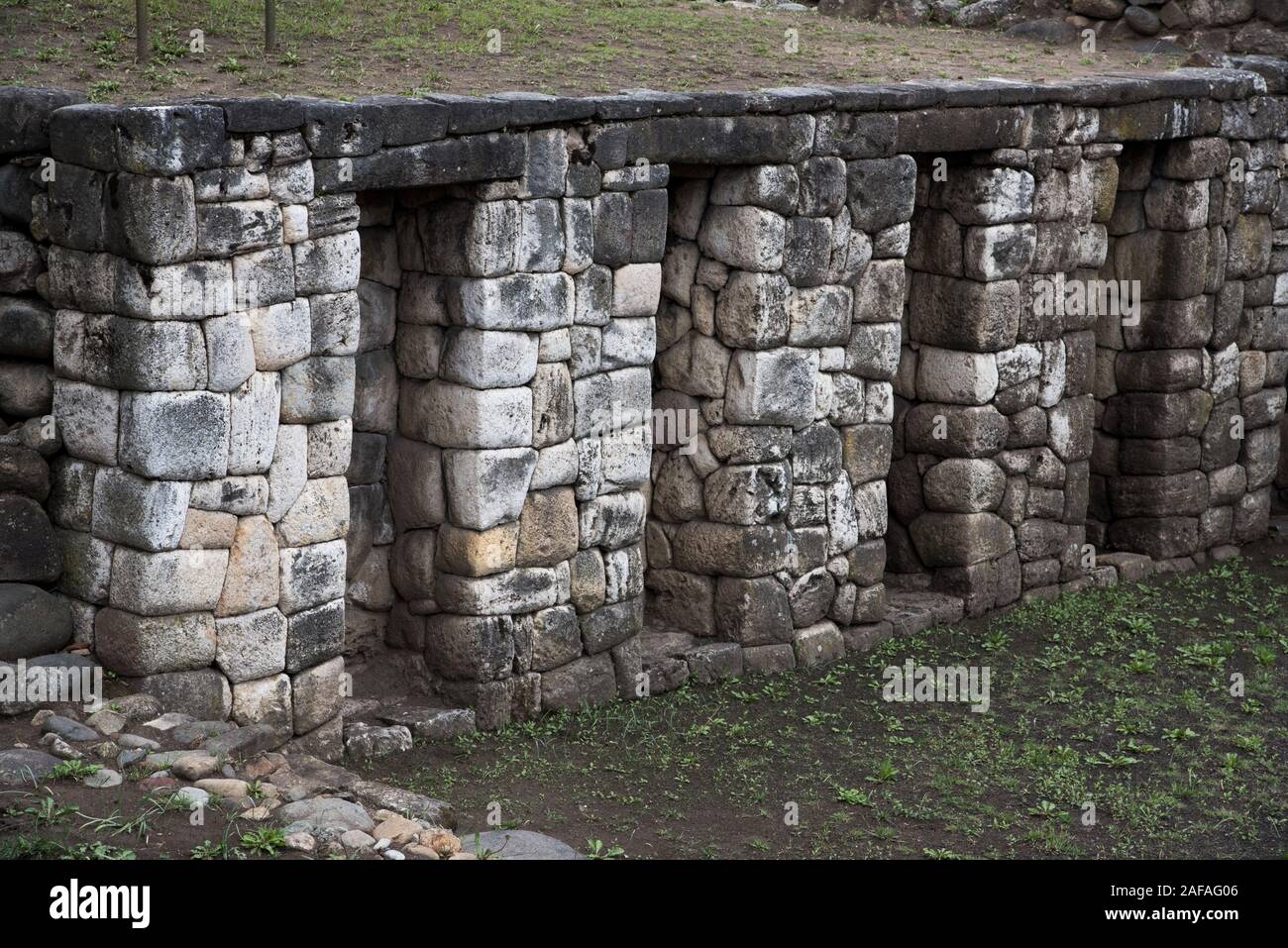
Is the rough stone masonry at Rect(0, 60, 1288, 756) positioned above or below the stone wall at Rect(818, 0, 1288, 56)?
below

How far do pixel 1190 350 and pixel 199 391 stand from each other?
8.50 meters

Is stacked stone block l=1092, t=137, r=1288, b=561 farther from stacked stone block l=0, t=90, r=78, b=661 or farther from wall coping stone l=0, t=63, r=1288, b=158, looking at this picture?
stacked stone block l=0, t=90, r=78, b=661

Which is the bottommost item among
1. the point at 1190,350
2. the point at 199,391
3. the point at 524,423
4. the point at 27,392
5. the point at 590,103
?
the point at 1190,350

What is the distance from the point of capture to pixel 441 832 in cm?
774

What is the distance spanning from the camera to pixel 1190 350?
14.0m

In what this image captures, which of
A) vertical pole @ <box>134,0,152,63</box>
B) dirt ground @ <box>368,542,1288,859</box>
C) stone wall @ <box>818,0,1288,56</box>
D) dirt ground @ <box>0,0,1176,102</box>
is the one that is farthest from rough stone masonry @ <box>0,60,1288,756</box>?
vertical pole @ <box>134,0,152,63</box>

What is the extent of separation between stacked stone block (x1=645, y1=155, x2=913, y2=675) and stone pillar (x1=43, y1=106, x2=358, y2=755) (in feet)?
9.14

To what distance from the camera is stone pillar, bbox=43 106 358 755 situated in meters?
8.17

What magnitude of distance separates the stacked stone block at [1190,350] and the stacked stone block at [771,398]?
9.69 feet

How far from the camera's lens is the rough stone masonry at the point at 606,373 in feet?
27.7

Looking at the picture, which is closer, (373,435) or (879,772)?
(879,772)

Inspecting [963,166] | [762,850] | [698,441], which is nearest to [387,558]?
[698,441]

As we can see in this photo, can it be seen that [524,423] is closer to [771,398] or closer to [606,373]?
[606,373]

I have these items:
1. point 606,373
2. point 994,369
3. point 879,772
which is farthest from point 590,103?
point 994,369
